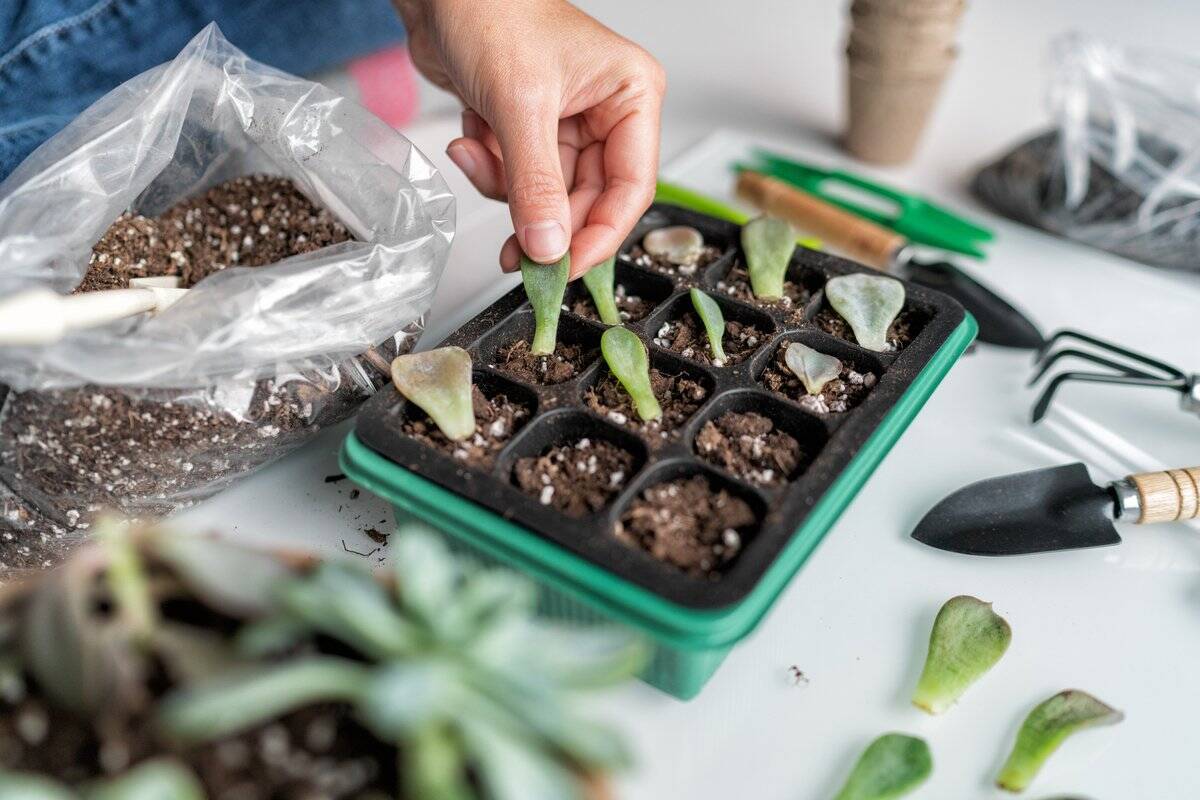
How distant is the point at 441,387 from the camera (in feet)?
2.07

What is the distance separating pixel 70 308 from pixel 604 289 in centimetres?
38

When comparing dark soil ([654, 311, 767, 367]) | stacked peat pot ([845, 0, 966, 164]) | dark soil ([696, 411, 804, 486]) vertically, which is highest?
stacked peat pot ([845, 0, 966, 164])

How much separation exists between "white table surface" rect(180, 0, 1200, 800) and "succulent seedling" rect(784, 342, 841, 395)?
13 centimetres

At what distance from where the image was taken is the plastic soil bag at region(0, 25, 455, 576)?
601 mm

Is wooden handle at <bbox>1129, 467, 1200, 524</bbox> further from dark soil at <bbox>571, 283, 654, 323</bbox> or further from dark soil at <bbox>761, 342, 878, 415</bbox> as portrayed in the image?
dark soil at <bbox>571, 283, 654, 323</bbox>

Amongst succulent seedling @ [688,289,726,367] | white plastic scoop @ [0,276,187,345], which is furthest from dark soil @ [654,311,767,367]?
white plastic scoop @ [0,276,187,345]

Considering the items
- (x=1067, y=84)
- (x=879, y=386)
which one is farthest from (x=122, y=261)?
(x=1067, y=84)

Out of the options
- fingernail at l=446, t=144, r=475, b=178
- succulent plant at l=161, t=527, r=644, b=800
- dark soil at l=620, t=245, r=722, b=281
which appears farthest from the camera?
fingernail at l=446, t=144, r=475, b=178

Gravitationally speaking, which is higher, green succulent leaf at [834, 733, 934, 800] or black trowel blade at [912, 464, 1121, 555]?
black trowel blade at [912, 464, 1121, 555]

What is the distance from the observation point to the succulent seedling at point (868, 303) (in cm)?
72

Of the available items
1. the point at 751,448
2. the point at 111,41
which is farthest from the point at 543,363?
the point at 111,41

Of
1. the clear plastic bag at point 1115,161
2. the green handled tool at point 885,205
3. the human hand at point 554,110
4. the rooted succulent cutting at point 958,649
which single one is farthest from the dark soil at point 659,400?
the clear plastic bag at point 1115,161

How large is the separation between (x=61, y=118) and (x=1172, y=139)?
1.19 metres

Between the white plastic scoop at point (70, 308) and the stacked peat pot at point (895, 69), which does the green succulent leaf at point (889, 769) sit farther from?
the stacked peat pot at point (895, 69)
